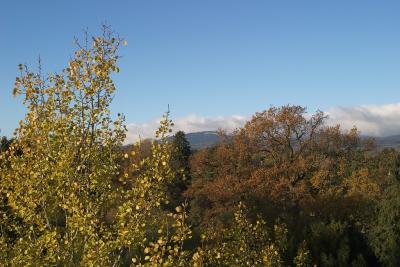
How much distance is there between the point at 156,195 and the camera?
844 centimetres

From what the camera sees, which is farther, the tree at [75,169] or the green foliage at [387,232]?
the green foliage at [387,232]

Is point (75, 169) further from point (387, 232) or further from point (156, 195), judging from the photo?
point (387, 232)

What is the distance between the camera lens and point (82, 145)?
9.34m

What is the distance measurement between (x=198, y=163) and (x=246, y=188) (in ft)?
40.5

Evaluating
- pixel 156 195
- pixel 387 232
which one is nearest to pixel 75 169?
pixel 156 195

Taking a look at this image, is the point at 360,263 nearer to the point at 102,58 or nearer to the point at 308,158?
the point at 308,158

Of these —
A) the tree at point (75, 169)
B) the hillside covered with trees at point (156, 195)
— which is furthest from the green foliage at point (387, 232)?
the tree at point (75, 169)

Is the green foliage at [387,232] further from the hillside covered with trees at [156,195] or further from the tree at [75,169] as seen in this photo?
the tree at [75,169]

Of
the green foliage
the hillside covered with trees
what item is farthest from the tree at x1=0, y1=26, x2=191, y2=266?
the green foliage

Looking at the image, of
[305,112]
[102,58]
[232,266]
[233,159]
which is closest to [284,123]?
[305,112]

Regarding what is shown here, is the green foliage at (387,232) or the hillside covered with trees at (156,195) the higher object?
the hillside covered with trees at (156,195)

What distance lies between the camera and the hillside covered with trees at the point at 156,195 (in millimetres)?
8508

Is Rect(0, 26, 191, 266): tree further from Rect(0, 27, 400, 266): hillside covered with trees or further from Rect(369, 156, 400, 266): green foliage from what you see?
Rect(369, 156, 400, 266): green foliage

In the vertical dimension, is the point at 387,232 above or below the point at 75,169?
below
